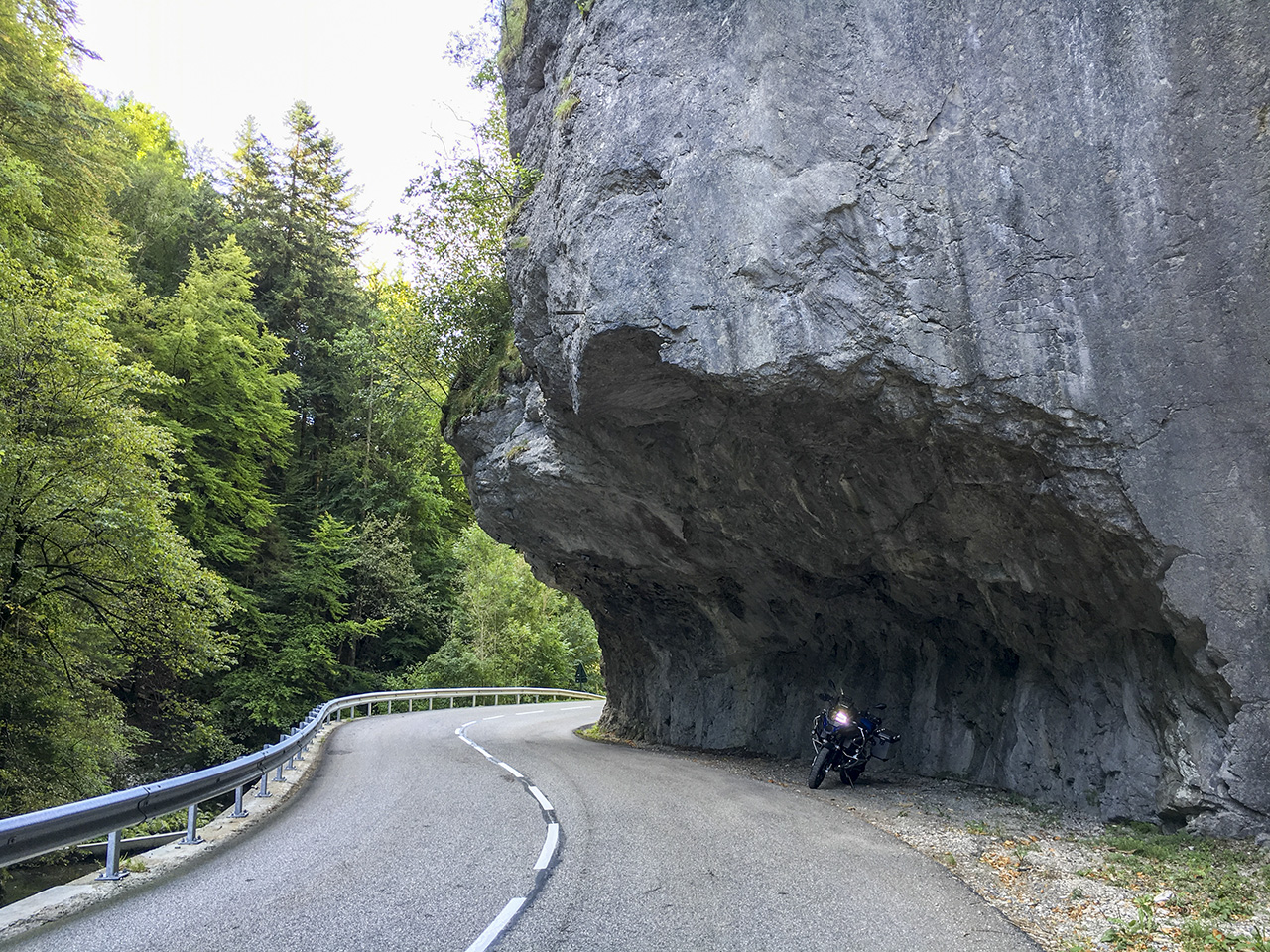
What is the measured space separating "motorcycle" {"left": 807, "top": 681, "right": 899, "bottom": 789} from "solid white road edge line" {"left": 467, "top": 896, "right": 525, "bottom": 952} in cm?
680

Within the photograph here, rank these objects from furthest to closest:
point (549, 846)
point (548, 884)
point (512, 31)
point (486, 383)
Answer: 1. point (486, 383)
2. point (512, 31)
3. point (549, 846)
4. point (548, 884)

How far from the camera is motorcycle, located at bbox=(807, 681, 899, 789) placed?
10859mm

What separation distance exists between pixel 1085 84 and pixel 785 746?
11.7 meters

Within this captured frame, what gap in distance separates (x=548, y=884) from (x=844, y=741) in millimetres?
6632

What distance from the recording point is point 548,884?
5.46m

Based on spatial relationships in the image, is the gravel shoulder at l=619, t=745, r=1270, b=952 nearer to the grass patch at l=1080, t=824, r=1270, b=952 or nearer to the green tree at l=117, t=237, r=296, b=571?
the grass patch at l=1080, t=824, r=1270, b=952

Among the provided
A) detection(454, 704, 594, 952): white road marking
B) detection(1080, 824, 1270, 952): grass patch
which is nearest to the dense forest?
detection(454, 704, 594, 952): white road marking

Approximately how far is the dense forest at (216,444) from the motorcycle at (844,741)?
9834mm

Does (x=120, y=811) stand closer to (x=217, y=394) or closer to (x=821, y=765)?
(x=821, y=765)

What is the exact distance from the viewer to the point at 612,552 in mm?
15938

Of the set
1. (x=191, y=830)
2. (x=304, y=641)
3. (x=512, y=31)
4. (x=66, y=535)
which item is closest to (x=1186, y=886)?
(x=191, y=830)

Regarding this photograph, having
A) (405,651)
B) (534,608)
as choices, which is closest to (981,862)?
(405,651)

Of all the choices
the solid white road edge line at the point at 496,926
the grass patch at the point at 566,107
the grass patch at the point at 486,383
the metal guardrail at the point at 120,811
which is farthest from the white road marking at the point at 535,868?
the grass patch at the point at 566,107

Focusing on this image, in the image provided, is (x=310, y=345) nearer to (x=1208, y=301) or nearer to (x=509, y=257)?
(x=509, y=257)
